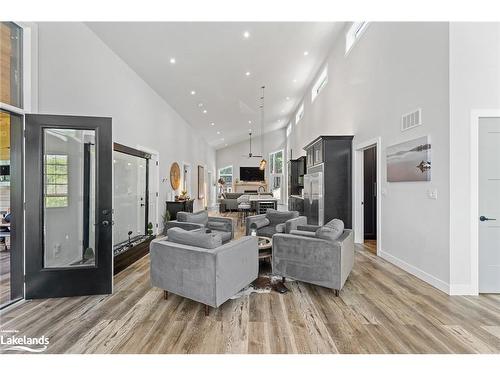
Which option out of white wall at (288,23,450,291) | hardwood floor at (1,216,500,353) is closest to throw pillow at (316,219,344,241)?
hardwood floor at (1,216,500,353)

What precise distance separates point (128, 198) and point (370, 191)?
507 cm

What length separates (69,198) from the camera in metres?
3.09

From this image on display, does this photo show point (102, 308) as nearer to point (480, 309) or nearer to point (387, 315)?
point (387, 315)

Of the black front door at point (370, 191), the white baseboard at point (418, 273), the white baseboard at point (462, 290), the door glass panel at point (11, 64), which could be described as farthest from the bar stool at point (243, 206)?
the door glass panel at point (11, 64)

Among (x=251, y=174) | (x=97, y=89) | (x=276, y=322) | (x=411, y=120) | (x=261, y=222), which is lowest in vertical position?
(x=276, y=322)

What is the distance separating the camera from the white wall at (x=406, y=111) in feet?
9.80

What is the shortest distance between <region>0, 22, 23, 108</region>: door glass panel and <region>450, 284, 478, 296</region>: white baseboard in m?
5.35

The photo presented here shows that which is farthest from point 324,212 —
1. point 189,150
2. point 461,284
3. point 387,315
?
point 189,150

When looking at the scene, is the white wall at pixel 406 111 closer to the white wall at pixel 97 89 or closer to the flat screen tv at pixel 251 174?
the white wall at pixel 97 89

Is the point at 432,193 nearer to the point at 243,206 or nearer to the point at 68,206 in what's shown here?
the point at 68,206

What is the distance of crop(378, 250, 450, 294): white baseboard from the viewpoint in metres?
→ 2.94

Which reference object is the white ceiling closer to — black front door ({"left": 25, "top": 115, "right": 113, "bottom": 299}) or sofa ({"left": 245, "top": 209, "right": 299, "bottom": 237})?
black front door ({"left": 25, "top": 115, "right": 113, "bottom": 299})

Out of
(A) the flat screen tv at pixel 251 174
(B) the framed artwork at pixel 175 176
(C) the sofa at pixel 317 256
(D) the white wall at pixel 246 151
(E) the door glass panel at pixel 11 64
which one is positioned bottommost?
(C) the sofa at pixel 317 256

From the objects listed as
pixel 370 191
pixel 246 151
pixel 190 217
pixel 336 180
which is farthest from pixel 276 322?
pixel 246 151
